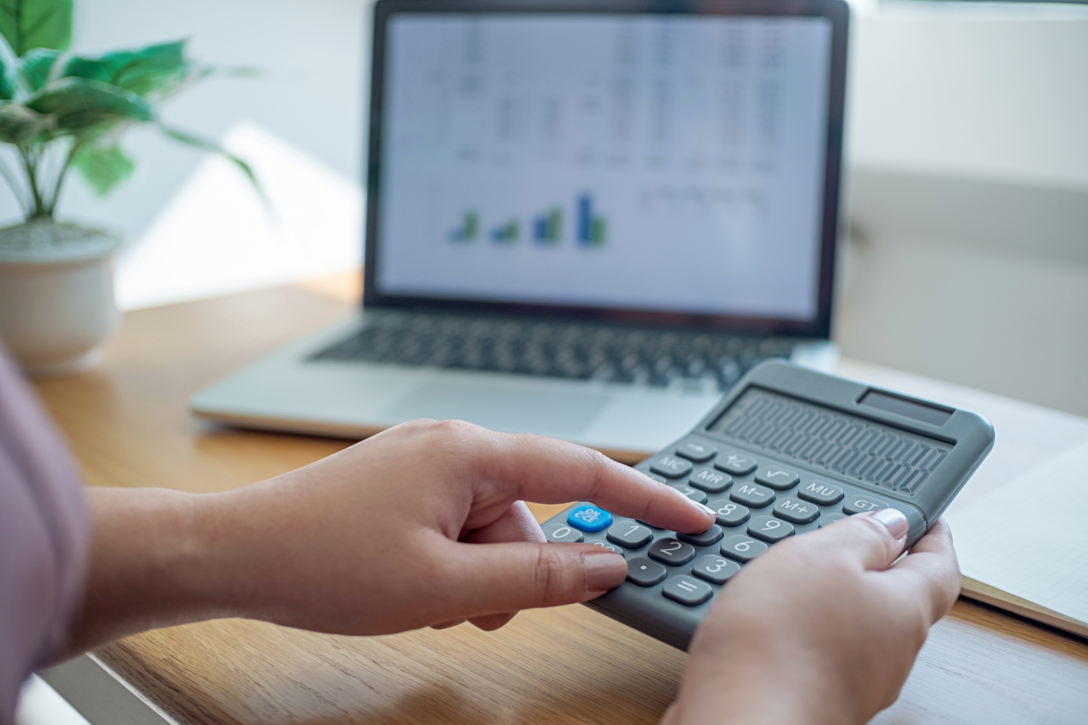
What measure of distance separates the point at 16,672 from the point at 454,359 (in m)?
0.48

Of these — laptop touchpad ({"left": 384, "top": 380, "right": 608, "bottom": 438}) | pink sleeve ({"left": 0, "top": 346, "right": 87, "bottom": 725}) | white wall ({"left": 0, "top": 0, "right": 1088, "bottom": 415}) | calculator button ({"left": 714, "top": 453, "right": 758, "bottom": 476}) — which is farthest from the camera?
white wall ({"left": 0, "top": 0, "right": 1088, "bottom": 415})

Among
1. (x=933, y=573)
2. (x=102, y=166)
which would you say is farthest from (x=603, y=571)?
(x=102, y=166)

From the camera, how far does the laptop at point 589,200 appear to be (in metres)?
0.63

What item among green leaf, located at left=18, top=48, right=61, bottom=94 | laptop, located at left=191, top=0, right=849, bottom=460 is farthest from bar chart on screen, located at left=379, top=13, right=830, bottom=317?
green leaf, located at left=18, top=48, right=61, bottom=94

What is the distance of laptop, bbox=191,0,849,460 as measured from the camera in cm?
63

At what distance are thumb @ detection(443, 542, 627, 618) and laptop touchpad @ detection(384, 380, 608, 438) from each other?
0.19 m

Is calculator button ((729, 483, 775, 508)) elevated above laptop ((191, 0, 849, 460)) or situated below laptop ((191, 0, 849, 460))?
below

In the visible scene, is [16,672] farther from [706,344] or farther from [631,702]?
[706,344]

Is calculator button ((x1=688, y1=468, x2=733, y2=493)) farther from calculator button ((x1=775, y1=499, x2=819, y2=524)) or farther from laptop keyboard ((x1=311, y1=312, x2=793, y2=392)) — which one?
laptop keyboard ((x1=311, y1=312, x2=793, y2=392))

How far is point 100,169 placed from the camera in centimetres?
70

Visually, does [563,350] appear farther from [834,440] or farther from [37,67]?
[37,67]

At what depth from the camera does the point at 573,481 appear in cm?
33

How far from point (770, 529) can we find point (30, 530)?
0.27 m

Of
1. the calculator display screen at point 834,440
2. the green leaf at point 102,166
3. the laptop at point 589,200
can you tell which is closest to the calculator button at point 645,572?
the calculator display screen at point 834,440
